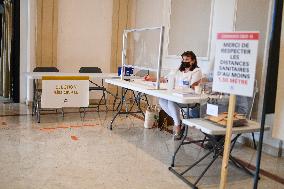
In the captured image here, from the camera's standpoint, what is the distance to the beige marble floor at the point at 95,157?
3037 millimetres

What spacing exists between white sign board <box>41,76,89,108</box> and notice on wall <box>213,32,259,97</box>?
329 centimetres

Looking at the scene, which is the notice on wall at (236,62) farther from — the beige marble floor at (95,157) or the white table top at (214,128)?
the beige marble floor at (95,157)

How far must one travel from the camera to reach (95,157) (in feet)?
12.1

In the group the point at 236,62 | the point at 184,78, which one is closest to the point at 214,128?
the point at 236,62

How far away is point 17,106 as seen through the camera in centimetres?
640

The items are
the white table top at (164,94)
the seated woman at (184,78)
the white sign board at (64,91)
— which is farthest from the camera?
the white sign board at (64,91)

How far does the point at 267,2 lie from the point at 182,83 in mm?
1529

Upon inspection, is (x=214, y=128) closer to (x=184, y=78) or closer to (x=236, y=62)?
(x=236, y=62)

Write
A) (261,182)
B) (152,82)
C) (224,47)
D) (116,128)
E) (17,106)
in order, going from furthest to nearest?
(17,106)
(116,128)
(152,82)
(261,182)
(224,47)

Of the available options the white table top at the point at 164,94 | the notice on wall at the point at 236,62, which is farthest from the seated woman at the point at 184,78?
the notice on wall at the point at 236,62

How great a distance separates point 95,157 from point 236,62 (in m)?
2.15

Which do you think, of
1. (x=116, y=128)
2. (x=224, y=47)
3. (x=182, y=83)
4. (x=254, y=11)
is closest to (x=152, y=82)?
(x=182, y=83)

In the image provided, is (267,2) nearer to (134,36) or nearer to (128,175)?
(128,175)

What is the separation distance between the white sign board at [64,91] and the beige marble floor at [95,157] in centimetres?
34
